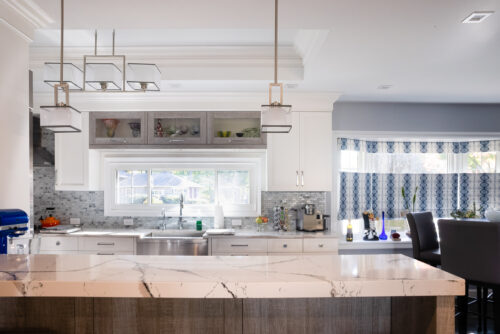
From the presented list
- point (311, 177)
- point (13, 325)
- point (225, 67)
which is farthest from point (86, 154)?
point (13, 325)

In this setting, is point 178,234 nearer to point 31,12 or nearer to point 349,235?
point 349,235

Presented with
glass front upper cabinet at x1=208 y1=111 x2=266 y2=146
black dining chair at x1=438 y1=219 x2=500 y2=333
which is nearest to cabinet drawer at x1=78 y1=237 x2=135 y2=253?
glass front upper cabinet at x1=208 y1=111 x2=266 y2=146

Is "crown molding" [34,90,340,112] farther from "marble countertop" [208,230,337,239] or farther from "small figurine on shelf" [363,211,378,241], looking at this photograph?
"small figurine on shelf" [363,211,378,241]

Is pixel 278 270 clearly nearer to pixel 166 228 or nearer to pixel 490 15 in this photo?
pixel 490 15

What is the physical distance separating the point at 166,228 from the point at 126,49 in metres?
2.15

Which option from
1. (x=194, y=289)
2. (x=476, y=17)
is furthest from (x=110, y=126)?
(x=476, y=17)

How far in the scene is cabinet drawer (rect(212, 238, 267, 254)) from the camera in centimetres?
421

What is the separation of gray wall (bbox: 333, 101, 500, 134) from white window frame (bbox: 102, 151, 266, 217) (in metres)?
1.28

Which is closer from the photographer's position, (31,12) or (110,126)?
(31,12)

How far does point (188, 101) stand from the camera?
14.8 ft

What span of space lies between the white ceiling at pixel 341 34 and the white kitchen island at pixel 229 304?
1490 mm

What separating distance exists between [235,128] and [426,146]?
273 centimetres

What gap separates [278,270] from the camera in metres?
1.67

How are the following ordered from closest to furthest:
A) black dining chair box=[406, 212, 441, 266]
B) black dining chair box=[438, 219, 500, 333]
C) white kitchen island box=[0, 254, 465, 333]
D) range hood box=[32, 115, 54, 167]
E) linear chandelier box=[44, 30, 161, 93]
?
white kitchen island box=[0, 254, 465, 333] < linear chandelier box=[44, 30, 161, 93] < black dining chair box=[438, 219, 500, 333] < black dining chair box=[406, 212, 441, 266] < range hood box=[32, 115, 54, 167]
